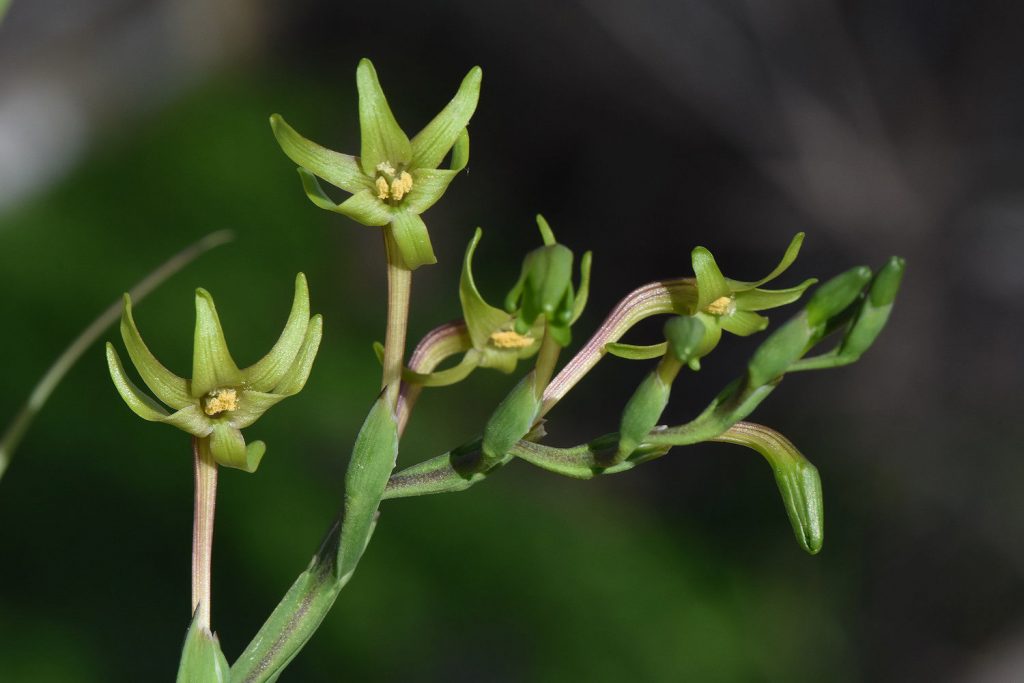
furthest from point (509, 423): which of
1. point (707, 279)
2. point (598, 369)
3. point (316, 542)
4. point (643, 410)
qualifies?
point (598, 369)

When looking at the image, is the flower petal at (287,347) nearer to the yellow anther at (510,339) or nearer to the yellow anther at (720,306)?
the yellow anther at (510,339)

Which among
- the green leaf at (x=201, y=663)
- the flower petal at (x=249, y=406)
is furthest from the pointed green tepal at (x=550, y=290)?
the green leaf at (x=201, y=663)

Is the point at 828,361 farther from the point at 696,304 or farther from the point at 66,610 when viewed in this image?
Result: the point at 66,610

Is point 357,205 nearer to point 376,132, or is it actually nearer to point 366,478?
point 376,132

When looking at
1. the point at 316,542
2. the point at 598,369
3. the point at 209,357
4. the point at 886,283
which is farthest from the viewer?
the point at 598,369

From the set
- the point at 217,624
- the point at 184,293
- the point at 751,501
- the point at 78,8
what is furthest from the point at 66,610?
the point at 78,8

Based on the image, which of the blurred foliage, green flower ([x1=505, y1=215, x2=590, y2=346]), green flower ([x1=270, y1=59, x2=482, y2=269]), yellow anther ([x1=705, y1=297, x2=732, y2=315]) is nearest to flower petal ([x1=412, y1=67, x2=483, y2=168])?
green flower ([x1=270, y1=59, x2=482, y2=269])
